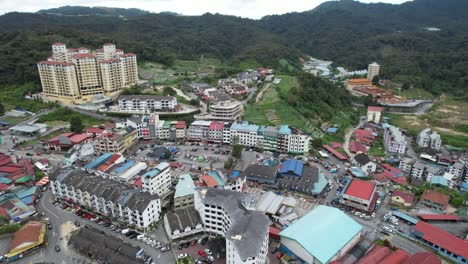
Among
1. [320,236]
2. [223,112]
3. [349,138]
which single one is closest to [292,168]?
[320,236]

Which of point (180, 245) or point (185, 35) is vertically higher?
point (185, 35)

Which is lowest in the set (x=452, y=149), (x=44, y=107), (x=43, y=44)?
(x=452, y=149)

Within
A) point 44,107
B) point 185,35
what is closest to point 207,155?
point 44,107

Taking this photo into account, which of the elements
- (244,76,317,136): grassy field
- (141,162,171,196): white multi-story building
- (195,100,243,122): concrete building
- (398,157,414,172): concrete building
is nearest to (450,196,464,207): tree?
(398,157,414,172): concrete building

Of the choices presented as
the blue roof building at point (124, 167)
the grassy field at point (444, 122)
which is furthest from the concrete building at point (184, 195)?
the grassy field at point (444, 122)

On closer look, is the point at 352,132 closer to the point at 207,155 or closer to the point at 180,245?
the point at 207,155

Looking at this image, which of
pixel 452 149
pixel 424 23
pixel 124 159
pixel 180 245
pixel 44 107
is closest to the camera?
pixel 180 245

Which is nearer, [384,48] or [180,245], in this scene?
[180,245]
